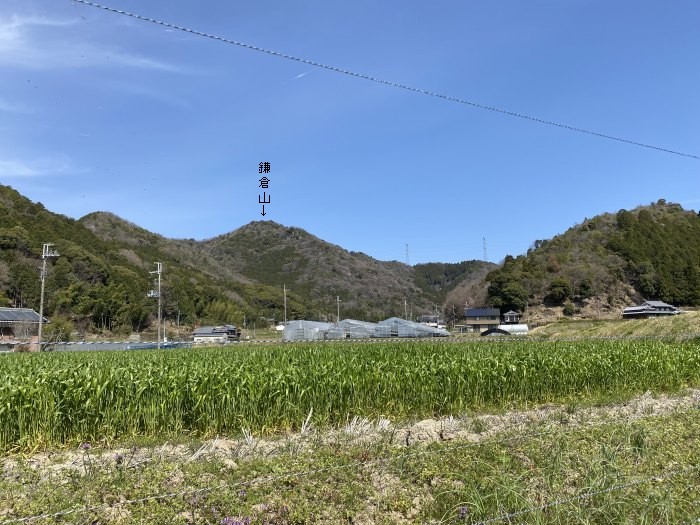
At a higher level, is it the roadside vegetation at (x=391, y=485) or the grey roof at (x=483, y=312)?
the grey roof at (x=483, y=312)

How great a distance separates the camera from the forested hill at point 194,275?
6475 centimetres

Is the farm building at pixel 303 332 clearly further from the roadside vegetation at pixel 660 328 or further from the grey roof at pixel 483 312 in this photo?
the grey roof at pixel 483 312

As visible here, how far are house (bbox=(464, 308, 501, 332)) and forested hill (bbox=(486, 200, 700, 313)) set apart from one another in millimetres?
2147

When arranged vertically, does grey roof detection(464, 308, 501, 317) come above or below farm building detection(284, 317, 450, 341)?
above

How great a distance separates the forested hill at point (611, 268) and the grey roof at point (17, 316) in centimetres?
6544

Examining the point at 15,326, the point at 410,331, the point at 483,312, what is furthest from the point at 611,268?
the point at 15,326

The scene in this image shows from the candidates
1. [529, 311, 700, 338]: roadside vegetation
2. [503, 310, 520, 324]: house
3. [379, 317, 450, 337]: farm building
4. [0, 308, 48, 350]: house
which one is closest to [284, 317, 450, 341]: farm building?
[379, 317, 450, 337]: farm building

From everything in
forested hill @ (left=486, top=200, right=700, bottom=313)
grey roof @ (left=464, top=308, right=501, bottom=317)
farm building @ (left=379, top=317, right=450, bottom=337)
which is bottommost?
farm building @ (left=379, top=317, right=450, bottom=337)

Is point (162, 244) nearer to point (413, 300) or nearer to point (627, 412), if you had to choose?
point (413, 300)

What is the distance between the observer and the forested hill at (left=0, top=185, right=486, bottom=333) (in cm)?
6475

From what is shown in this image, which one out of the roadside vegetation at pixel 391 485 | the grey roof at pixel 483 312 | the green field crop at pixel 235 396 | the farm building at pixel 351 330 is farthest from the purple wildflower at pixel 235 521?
the grey roof at pixel 483 312

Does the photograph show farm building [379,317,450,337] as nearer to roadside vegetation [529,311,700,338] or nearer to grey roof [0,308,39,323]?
roadside vegetation [529,311,700,338]

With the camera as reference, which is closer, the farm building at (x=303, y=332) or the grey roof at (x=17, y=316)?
the grey roof at (x=17, y=316)

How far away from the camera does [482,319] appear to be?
83.6 m
